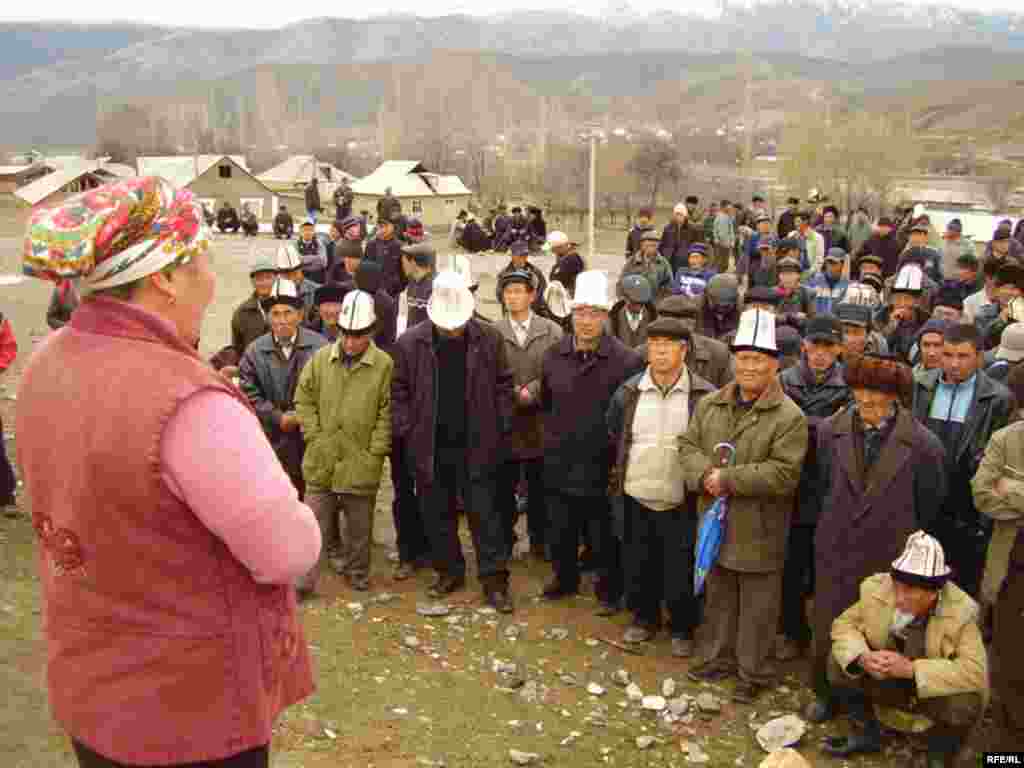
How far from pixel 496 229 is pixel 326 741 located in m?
22.8

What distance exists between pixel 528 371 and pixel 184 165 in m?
56.0

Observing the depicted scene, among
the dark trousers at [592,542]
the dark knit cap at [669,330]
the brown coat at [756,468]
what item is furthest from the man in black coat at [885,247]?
Result: the brown coat at [756,468]

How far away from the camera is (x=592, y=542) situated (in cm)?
624

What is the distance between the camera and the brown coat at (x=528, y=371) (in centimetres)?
645

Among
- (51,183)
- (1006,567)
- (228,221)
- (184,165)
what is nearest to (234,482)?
(1006,567)

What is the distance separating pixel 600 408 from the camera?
230 inches

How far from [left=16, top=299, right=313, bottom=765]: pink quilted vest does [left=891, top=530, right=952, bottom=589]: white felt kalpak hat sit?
10.5 ft

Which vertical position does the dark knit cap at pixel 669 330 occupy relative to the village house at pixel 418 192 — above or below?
below

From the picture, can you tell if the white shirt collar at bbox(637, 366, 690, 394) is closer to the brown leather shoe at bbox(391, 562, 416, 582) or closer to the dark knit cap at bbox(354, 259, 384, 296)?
the brown leather shoe at bbox(391, 562, 416, 582)

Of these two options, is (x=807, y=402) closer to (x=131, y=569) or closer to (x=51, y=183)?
(x=131, y=569)

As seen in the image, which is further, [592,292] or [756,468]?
[592,292]

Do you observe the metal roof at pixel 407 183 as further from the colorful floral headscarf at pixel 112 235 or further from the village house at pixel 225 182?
the colorful floral headscarf at pixel 112 235

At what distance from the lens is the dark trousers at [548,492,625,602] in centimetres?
Result: 608

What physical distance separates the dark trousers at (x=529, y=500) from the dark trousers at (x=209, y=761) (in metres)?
4.52
